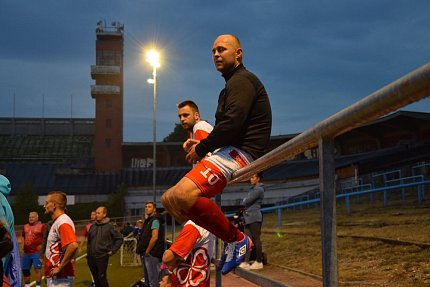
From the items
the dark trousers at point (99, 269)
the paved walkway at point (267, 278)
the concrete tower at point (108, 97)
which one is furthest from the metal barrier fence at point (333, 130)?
the concrete tower at point (108, 97)

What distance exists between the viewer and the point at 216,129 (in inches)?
129

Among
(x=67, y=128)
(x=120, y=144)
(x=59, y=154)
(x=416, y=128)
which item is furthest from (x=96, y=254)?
(x=67, y=128)

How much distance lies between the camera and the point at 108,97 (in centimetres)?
6600

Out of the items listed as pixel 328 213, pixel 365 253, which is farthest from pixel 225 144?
pixel 365 253

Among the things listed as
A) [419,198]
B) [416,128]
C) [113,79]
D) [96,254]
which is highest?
[113,79]

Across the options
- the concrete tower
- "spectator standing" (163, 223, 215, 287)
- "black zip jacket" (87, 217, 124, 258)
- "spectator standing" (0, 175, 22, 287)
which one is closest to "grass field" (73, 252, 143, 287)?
"black zip jacket" (87, 217, 124, 258)

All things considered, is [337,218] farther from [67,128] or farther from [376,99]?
[67,128]

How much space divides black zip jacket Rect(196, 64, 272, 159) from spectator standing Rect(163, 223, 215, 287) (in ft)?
5.30

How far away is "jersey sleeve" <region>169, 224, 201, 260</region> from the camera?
190 inches

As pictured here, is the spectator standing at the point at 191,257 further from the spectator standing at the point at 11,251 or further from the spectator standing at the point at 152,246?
the spectator standing at the point at 152,246

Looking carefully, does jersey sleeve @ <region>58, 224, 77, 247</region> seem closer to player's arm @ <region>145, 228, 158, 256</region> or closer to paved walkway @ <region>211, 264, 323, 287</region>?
paved walkway @ <region>211, 264, 323, 287</region>

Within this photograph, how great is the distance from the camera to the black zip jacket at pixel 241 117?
323 centimetres

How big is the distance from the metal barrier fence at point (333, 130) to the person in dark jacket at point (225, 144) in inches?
29.0

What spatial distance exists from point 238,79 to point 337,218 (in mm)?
1469
